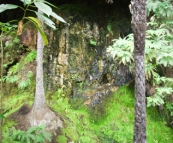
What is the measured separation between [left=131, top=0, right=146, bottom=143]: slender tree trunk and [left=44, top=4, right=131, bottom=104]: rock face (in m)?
2.83

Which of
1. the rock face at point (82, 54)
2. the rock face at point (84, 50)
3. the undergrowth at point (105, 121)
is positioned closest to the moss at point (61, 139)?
the undergrowth at point (105, 121)

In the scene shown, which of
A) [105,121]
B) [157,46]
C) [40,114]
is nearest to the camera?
[157,46]

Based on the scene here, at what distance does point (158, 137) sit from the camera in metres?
4.88

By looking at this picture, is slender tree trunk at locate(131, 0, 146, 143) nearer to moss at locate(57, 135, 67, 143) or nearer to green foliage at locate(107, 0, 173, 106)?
green foliage at locate(107, 0, 173, 106)

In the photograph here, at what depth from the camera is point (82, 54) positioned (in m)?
6.19

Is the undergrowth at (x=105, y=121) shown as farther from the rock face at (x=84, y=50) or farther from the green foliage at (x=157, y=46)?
the green foliage at (x=157, y=46)

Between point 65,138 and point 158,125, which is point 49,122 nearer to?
point 65,138

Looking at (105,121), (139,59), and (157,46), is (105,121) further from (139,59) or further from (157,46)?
(139,59)

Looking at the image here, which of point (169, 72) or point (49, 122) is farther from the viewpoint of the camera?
point (169, 72)

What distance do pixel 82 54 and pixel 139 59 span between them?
10.8 feet

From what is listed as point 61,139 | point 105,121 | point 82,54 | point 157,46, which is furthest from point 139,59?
point 82,54

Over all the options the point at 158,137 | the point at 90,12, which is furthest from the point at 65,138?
the point at 90,12

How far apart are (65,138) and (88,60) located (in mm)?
2650

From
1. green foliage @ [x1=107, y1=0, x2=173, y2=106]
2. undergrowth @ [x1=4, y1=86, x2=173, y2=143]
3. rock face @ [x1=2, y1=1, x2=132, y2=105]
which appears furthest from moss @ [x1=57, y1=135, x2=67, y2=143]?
green foliage @ [x1=107, y1=0, x2=173, y2=106]
